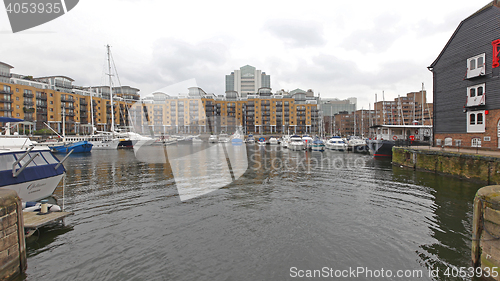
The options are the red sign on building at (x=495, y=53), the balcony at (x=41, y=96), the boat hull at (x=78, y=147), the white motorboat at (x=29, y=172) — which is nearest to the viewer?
the white motorboat at (x=29, y=172)

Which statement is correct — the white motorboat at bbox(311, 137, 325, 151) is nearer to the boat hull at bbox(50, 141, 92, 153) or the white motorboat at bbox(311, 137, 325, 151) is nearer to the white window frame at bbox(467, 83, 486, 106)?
the white window frame at bbox(467, 83, 486, 106)

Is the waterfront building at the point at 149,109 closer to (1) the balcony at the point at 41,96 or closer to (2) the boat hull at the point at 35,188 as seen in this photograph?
(1) the balcony at the point at 41,96

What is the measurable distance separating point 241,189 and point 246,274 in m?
9.01

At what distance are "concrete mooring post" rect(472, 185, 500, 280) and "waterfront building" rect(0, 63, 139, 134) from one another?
216ft

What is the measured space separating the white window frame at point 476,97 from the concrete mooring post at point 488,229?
71.6 ft

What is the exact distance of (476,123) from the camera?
22469 millimetres

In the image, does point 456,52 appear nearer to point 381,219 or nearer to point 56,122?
point 381,219

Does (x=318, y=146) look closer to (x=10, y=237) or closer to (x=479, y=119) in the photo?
(x=479, y=119)

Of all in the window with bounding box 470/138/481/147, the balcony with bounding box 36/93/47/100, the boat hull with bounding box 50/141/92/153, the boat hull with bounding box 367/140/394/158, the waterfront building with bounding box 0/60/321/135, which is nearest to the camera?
the window with bounding box 470/138/481/147

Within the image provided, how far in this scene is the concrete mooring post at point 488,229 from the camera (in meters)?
5.34

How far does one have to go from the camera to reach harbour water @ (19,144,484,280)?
6578mm

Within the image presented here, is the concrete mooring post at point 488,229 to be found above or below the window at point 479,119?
below

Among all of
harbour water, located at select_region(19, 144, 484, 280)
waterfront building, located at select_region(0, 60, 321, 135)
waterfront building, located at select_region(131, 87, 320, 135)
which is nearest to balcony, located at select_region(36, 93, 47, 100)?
waterfront building, located at select_region(0, 60, 321, 135)

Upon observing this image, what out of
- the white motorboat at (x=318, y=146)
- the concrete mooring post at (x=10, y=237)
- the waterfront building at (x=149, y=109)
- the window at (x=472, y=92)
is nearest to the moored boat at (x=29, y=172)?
the concrete mooring post at (x=10, y=237)
